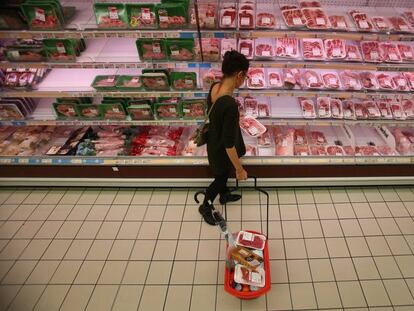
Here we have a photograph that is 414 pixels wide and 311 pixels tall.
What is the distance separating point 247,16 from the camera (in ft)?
9.27

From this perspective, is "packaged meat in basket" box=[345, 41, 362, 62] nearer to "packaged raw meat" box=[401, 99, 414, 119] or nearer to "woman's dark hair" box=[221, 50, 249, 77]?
"packaged raw meat" box=[401, 99, 414, 119]

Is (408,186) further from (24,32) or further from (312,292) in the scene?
(24,32)

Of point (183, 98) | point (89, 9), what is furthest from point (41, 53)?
point (183, 98)

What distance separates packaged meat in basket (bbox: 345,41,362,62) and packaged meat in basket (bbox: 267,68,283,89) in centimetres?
65

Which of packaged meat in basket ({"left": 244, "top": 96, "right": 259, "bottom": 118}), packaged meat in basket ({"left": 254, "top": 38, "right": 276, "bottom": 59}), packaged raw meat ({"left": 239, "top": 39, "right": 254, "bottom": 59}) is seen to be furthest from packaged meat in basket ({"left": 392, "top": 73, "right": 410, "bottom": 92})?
packaged raw meat ({"left": 239, "top": 39, "right": 254, "bottom": 59})

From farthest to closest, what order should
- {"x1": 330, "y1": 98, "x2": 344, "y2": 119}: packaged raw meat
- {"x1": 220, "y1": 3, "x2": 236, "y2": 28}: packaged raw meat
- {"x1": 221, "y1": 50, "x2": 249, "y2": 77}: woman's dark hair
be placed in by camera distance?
1. {"x1": 330, "y1": 98, "x2": 344, "y2": 119}: packaged raw meat
2. {"x1": 220, "y1": 3, "x2": 236, "y2": 28}: packaged raw meat
3. {"x1": 221, "y1": 50, "x2": 249, "y2": 77}: woman's dark hair

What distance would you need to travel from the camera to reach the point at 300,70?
3443mm

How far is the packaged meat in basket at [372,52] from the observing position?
300cm

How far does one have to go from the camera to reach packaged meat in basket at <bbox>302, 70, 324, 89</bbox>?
125 inches

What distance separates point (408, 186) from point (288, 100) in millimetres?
1695

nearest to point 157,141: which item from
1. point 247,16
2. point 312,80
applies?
point 247,16

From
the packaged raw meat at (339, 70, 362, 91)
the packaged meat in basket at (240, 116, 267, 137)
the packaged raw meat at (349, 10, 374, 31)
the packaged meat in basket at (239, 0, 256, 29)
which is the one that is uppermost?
the packaged meat in basket at (239, 0, 256, 29)

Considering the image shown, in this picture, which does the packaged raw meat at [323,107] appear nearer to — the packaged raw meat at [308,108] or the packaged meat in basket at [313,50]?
the packaged raw meat at [308,108]

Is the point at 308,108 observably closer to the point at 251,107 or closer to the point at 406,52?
the point at 251,107
